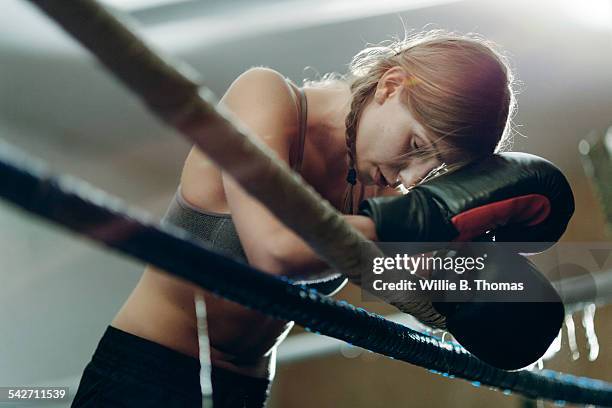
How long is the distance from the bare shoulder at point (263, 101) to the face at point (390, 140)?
3.9 inches

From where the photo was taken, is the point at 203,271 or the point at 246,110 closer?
the point at 203,271

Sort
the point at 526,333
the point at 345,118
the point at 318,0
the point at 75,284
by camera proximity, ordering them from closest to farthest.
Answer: the point at 526,333, the point at 345,118, the point at 318,0, the point at 75,284

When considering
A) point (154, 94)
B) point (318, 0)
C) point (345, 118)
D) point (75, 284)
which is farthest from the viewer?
point (75, 284)

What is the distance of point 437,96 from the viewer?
2.19ft

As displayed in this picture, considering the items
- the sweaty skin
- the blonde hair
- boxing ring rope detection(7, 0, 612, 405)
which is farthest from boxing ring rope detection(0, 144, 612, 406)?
the blonde hair

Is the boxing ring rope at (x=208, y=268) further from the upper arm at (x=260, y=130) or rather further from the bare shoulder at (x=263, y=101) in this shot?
the bare shoulder at (x=263, y=101)

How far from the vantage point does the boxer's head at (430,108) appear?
0.67 metres

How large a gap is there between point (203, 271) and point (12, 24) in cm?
252

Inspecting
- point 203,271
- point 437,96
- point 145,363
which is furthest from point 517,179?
point 145,363

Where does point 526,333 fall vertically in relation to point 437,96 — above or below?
below

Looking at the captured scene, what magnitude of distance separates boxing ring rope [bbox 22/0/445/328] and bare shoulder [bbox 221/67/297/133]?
0.21 meters

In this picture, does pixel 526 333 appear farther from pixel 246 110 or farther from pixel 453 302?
pixel 246 110

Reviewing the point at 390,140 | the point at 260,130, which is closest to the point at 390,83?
the point at 390,140

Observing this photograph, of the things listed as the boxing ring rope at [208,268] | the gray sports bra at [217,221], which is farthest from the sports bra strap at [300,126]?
the boxing ring rope at [208,268]
